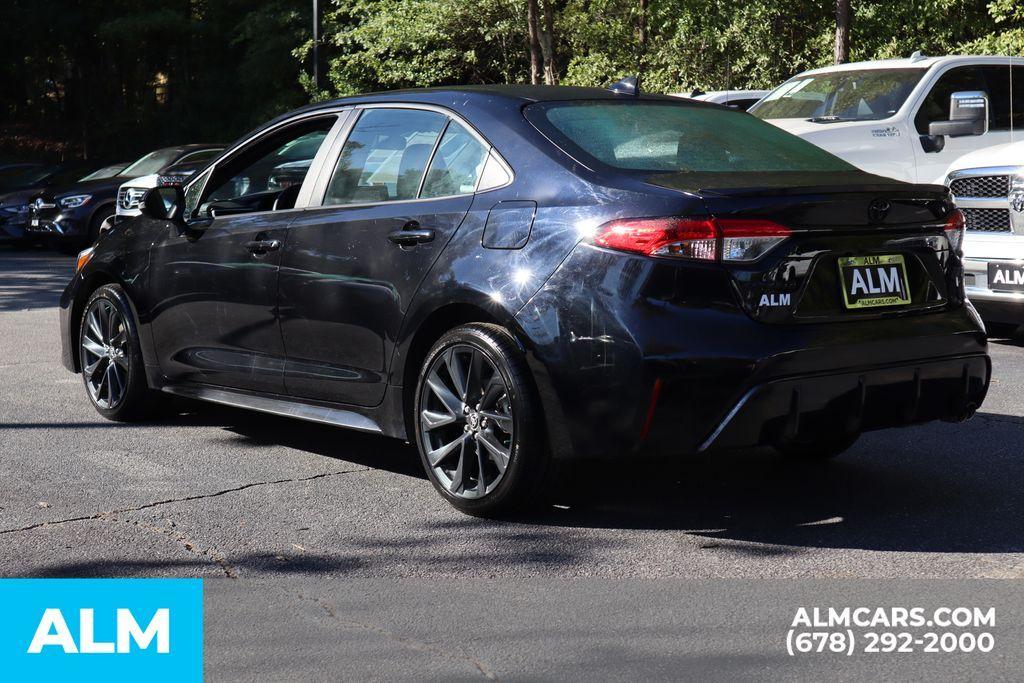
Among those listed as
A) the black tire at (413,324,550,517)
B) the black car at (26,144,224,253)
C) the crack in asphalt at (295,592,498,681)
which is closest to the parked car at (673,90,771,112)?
the black car at (26,144,224,253)

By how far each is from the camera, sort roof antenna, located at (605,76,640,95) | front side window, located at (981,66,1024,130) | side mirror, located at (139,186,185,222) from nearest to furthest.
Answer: roof antenna, located at (605,76,640,95)
side mirror, located at (139,186,185,222)
front side window, located at (981,66,1024,130)

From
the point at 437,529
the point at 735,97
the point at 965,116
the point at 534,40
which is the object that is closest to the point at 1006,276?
the point at 965,116

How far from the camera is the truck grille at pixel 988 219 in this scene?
902 cm

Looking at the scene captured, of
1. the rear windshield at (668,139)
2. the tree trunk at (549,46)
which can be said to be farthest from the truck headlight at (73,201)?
the rear windshield at (668,139)

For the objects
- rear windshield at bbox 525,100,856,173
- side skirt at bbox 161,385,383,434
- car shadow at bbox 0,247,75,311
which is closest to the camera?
rear windshield at bbox 525,100,856,173

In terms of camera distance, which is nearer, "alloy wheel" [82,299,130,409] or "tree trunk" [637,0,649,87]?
"alloy wheel" [82,299,130,409]

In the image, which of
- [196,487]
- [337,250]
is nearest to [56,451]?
[196,487]

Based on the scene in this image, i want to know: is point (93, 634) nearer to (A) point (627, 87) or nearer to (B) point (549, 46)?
(A) point (627, 87)

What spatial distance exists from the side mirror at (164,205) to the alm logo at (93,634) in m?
2.88

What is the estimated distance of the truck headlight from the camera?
19.3 meters

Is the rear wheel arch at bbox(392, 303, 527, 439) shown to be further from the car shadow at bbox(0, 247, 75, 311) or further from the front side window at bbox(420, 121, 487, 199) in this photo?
the car shadow at bbox(0, 247, 75, 311)

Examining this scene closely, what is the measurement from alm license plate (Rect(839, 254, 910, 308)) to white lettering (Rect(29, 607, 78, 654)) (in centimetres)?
273

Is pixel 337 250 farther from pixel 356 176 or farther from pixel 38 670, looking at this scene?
pixel 38 670

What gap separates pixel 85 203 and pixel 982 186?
13679 mm
